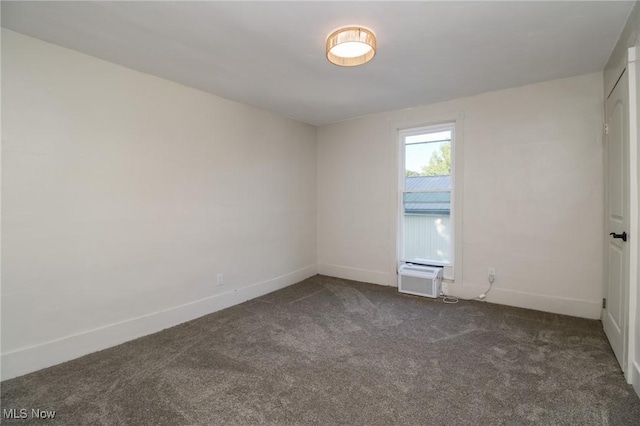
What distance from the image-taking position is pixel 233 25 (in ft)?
6.84

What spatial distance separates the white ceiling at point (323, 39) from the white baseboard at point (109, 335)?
2.29 m

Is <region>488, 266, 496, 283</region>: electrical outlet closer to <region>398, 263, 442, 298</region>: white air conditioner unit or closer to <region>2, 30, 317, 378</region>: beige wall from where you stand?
<region>398, 263, 442, 298</region>: white air conditioner unit

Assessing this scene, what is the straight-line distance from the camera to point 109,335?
259 cm

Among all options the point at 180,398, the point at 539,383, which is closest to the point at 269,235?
the point at 180,398

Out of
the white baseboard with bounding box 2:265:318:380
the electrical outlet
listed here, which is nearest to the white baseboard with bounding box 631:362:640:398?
the electrical outlet

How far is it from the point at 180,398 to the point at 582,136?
4.20 m

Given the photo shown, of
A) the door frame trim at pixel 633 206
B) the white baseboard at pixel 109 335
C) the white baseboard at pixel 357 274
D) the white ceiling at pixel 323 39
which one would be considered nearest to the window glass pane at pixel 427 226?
the white baseboard at pixel 357 274

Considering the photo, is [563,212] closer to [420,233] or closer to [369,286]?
[420,233]

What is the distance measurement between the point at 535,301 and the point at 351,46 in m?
3.25

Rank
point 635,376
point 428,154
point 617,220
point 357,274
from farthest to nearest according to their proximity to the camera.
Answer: point 357,274 < point 428,154 < point 617,220 < point 635,376

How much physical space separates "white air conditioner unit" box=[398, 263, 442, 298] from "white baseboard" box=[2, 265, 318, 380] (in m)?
1.91

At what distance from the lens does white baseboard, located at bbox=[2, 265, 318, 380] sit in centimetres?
216

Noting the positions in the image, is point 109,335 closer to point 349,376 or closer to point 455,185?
point 349,376

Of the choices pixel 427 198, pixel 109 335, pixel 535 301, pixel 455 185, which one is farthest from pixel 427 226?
pixel 109 335
